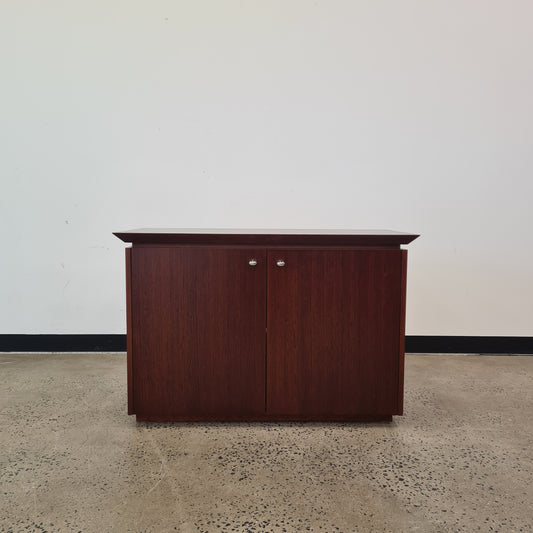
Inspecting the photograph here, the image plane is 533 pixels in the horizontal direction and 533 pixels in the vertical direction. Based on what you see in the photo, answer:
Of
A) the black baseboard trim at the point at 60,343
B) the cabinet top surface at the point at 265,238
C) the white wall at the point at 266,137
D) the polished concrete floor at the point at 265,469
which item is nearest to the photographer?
the polished concrete floor at the point at 265,469

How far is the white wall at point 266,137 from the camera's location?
2.84 metres

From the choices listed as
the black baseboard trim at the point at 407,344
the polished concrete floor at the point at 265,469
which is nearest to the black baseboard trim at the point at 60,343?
the black baseboard trim at the point at 407,344

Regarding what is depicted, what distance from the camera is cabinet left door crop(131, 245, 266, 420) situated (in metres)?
1.88

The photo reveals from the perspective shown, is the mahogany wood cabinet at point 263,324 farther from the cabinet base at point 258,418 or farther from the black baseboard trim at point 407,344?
the black baseboard trim at point 407,344

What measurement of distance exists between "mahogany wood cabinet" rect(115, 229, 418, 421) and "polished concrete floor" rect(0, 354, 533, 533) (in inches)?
5.3

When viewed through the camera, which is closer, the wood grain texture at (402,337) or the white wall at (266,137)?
the wood grain texture at (402,337)

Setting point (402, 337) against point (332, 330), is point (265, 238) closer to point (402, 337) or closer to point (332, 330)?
point (332, 330)

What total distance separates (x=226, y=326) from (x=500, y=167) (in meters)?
2.13

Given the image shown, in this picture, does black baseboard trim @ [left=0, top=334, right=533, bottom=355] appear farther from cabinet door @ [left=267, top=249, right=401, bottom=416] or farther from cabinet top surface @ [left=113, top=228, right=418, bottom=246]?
cabinet top surface @ [left=113, top=228, right=418, bottom=246]

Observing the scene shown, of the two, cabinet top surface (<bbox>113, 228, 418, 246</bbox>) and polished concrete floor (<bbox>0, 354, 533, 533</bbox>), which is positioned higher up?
cabinet top surface (<bbox>113, 228, 418, 246</bbox>)

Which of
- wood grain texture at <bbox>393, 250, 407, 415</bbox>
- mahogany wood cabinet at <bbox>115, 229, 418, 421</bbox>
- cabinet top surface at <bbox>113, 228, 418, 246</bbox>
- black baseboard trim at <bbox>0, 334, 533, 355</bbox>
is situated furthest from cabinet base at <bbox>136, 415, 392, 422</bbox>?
black baseboard trim at <bbox>0, 334, 533, 355</bbox>

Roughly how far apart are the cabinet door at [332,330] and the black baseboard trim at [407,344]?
3.87ft

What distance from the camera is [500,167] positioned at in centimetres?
294

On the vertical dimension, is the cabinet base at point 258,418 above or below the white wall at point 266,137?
below
